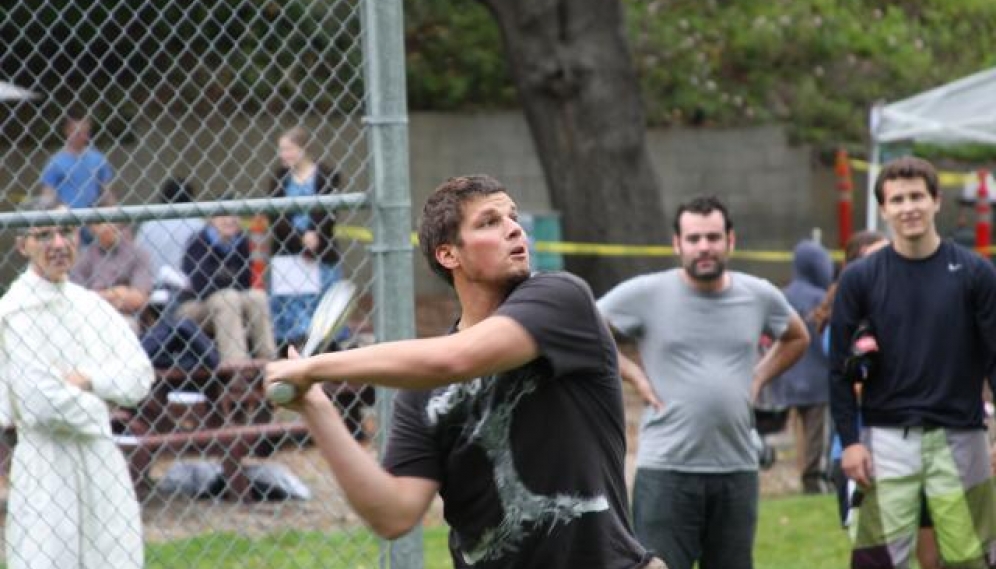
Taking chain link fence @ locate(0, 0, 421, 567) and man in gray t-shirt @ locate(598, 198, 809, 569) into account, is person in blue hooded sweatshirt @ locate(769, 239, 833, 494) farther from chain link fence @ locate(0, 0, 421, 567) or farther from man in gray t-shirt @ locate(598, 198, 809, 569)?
man in gray t-shirt @ locate(598, 198, 809, 569)

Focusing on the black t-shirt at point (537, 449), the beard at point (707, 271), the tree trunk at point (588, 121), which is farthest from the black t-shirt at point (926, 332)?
the tree trunk at point (588, 121)

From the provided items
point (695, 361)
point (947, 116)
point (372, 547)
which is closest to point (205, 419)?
point (372, 547)

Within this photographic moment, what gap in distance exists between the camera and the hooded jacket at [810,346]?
428 inches

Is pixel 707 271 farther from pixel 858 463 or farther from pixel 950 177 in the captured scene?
pixel 950 177

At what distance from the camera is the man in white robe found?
6.42 m

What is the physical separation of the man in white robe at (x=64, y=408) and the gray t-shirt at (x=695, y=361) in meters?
1.96

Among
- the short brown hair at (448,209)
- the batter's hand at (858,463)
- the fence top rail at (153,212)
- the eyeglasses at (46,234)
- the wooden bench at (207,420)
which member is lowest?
the wooden bench at (207,420)

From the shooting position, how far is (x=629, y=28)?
1939 cm

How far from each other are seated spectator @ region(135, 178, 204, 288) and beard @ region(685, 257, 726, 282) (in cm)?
352

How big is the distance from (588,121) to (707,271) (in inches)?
387

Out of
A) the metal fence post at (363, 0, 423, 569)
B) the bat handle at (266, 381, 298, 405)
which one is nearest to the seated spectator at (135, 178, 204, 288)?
the metal fence post at (363, 0, 423, 569)

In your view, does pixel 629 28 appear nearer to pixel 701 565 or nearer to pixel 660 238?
pixel 660 238

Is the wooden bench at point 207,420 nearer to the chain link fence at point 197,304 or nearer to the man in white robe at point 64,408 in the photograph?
the chain link fence at point 197,304

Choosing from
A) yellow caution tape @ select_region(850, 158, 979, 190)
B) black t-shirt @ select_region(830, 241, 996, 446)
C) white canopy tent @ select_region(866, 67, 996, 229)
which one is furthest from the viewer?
yellow caution tape @ select_region(850, 158, 979, 190)
